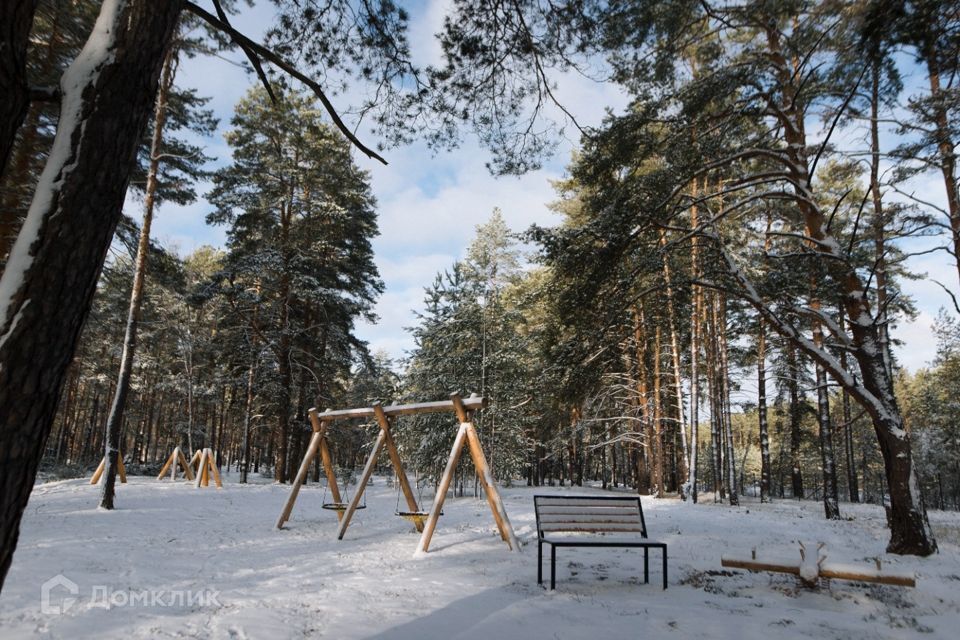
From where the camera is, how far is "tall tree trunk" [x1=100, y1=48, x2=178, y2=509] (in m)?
10.5

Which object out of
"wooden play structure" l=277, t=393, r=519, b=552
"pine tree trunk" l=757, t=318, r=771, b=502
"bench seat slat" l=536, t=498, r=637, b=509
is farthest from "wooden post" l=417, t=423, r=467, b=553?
"pine tree trunk" l=757, t=318, r=771, b=502

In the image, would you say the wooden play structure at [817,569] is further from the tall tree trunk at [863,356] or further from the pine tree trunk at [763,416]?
the pine tree trunk at [763,416]

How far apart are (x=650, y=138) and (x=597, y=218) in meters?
1.63

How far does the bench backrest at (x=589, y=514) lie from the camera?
19.7ft

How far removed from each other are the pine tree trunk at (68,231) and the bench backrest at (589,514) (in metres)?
4.89

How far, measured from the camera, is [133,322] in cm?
1116

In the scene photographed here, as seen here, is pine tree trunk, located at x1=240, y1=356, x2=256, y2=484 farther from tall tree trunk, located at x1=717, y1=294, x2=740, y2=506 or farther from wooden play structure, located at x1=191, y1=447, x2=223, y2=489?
tall tree trunk, located at x1=717, y1=294, x2=740, y2=506

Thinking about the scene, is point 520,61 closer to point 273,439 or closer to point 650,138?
point 650,138

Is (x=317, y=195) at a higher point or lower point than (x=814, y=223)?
higher

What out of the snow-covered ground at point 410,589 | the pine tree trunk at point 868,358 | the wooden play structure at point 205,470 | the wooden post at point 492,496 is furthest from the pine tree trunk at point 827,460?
the wooden play structure at point 205,470

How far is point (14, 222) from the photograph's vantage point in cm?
1101

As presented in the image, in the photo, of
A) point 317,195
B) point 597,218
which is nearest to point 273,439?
point 317,195

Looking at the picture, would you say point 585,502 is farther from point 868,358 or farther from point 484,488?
point 868,358

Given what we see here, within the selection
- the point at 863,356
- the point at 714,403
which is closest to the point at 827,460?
the point at 714,403
